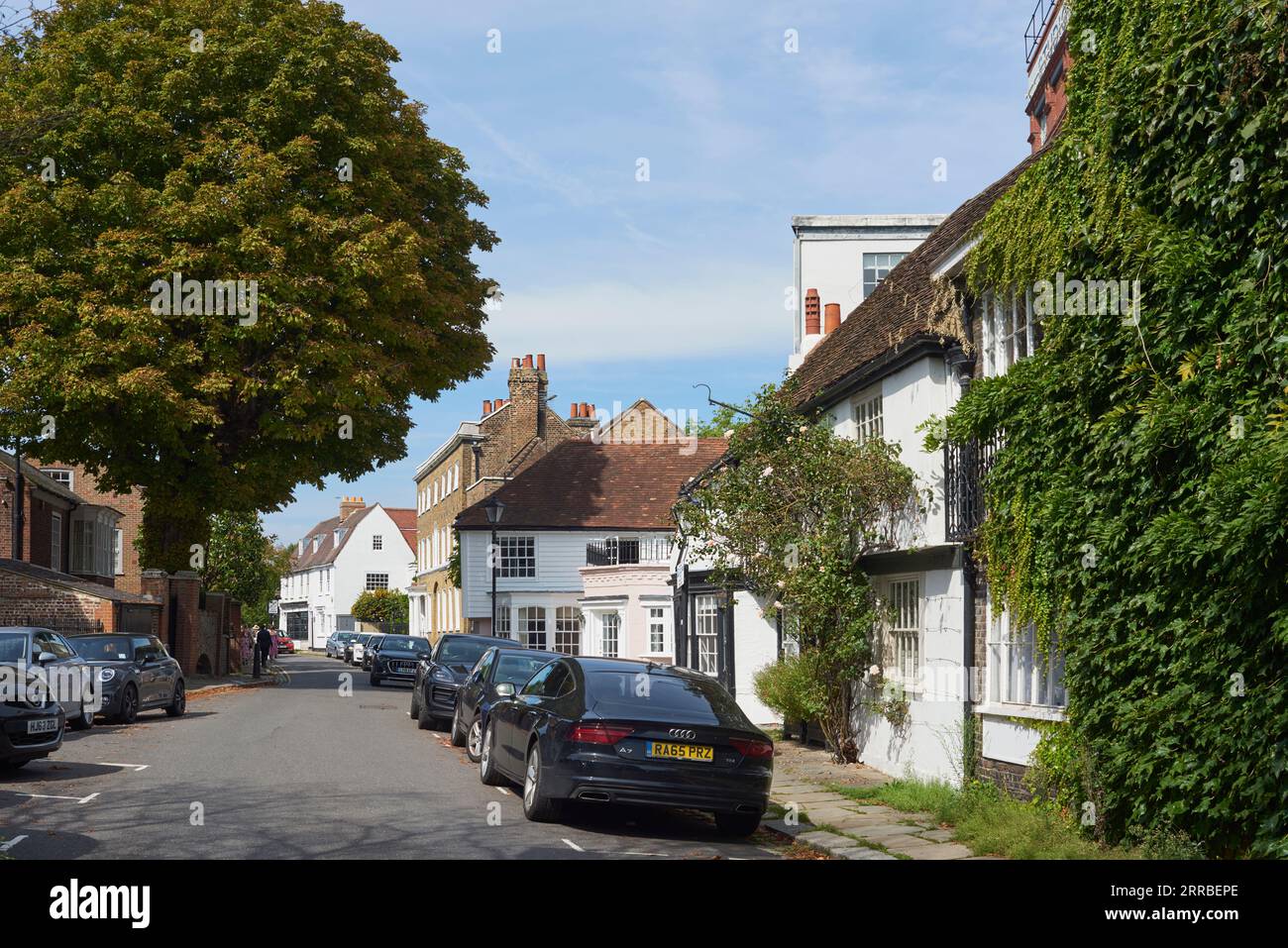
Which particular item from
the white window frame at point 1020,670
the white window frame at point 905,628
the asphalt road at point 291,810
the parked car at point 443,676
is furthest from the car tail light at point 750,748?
the parked car at point 443,676

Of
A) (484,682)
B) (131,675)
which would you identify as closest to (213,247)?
(131,675)

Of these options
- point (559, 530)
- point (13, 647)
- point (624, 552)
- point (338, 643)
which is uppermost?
point (559, 530)

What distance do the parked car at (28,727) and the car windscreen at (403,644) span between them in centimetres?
2463

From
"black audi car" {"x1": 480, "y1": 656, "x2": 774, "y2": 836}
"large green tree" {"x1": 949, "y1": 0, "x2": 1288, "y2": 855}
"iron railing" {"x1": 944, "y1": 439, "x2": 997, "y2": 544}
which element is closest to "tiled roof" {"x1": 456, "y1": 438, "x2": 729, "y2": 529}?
"iron railing" {"x1": 944, "y1": 439, "x2": 997, "y2": 544}

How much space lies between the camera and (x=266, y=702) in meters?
29.0

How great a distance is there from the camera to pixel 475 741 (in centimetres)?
1633

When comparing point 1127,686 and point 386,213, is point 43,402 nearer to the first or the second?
point 386,213

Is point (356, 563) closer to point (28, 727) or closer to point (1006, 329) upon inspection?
point (28, 727)

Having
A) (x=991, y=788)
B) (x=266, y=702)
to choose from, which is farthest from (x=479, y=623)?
(x=991, y=788)

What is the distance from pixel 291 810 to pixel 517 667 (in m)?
7.23

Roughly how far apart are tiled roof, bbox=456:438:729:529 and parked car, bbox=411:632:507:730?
83.1 ft

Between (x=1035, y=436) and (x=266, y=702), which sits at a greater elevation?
(x=1035, y=436)

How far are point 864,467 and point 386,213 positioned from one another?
19056 millimetres

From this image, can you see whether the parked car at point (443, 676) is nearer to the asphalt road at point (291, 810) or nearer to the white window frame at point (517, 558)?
the asphalt road at point (291, 810)
